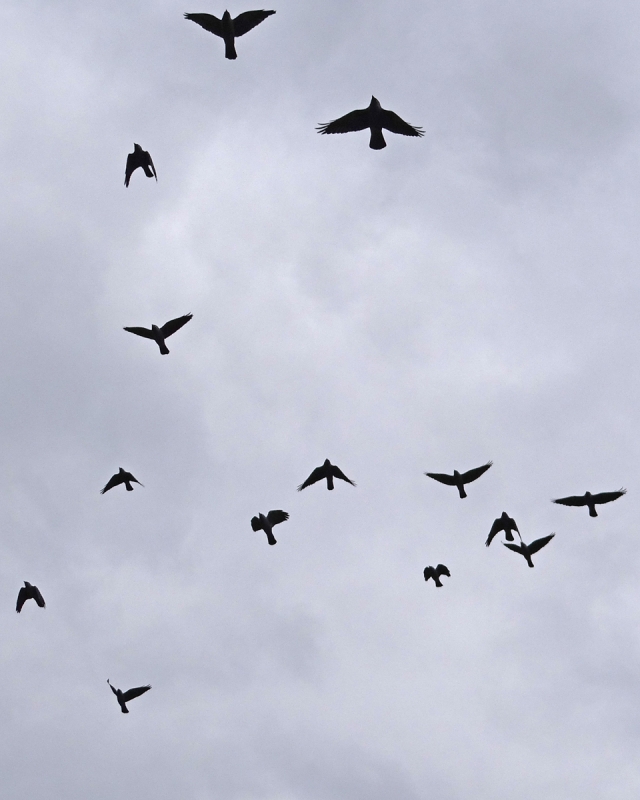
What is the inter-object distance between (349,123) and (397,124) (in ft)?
5.96

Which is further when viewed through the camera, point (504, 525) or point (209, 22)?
point (504, 525)

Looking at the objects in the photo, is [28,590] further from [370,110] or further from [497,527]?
[370,110]

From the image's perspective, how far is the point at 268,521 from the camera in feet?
162

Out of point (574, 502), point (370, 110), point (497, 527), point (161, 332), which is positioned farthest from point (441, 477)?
point (370, 110)

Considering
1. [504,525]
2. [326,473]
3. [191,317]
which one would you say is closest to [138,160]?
[191,317]

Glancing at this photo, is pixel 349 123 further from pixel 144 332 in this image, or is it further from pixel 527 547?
pixel 527 547

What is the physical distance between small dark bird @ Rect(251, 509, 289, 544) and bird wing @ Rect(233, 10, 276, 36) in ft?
70.2

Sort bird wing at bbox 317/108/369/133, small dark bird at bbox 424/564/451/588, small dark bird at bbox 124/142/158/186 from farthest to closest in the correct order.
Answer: small dark bird at bbox 424/564/451/588 → small dark bird at bbox 124/142/158/186 → bird wing at bbox 317/108/369/133

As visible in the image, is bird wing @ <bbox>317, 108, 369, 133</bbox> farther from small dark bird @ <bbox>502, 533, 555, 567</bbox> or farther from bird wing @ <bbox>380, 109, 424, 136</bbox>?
small dark bird @ <bbox>502, 533, 555, 567</bbox>

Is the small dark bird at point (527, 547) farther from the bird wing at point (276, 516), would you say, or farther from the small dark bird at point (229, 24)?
the small dark bird at point (229, 24)

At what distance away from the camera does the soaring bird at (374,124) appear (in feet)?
129

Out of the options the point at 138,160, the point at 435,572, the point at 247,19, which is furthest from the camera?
the point at 435,572

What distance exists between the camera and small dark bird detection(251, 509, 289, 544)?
49000 millimetres

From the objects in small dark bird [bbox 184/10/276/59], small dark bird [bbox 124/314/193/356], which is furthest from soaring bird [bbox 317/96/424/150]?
small dark bird [bbox 124/314/193/356]
